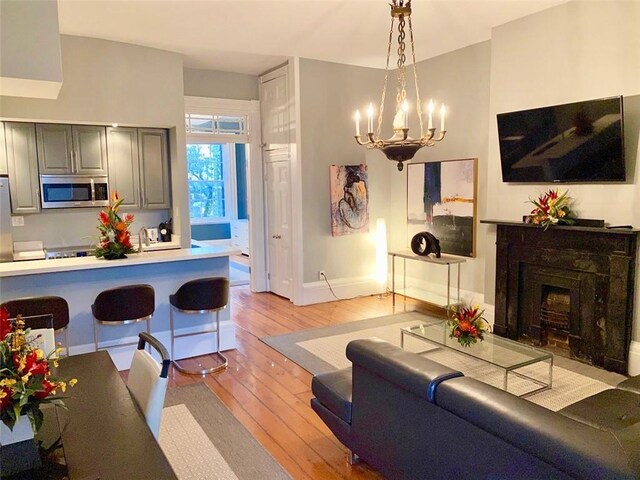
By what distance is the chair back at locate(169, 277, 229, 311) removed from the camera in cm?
401

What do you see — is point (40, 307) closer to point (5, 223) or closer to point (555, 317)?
point (5, 223)

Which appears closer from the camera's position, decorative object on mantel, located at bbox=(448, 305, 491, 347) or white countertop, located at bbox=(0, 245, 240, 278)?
white countertop, located at bbox=(0, 245, 240, 278)

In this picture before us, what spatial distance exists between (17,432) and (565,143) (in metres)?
4.51

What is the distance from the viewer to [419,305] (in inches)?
250

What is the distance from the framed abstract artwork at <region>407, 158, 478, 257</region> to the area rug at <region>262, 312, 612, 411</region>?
1076 millimetres

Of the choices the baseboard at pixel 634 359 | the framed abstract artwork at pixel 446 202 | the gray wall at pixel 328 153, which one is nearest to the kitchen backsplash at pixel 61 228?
the gray wall at pixel 328 153

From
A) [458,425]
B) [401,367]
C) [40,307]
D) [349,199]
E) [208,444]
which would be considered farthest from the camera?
[349,199]

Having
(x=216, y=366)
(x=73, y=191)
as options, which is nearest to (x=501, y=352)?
(x=216, y=366)

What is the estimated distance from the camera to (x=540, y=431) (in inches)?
60.1

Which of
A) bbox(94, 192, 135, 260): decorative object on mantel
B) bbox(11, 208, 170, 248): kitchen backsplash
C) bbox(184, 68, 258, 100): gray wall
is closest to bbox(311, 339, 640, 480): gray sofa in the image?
bbox(94, 192, 135, 260): decorative object on mantel

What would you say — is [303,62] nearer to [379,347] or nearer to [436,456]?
[379,347]

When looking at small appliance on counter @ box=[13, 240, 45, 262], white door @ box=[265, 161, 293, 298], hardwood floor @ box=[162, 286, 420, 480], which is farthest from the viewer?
white door @ box=[265, 161, 293, 298]

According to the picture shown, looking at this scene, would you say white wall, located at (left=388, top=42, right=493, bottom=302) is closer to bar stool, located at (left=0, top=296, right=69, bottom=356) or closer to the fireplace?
the fireplace

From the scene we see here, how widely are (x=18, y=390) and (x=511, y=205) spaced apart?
4.62m
